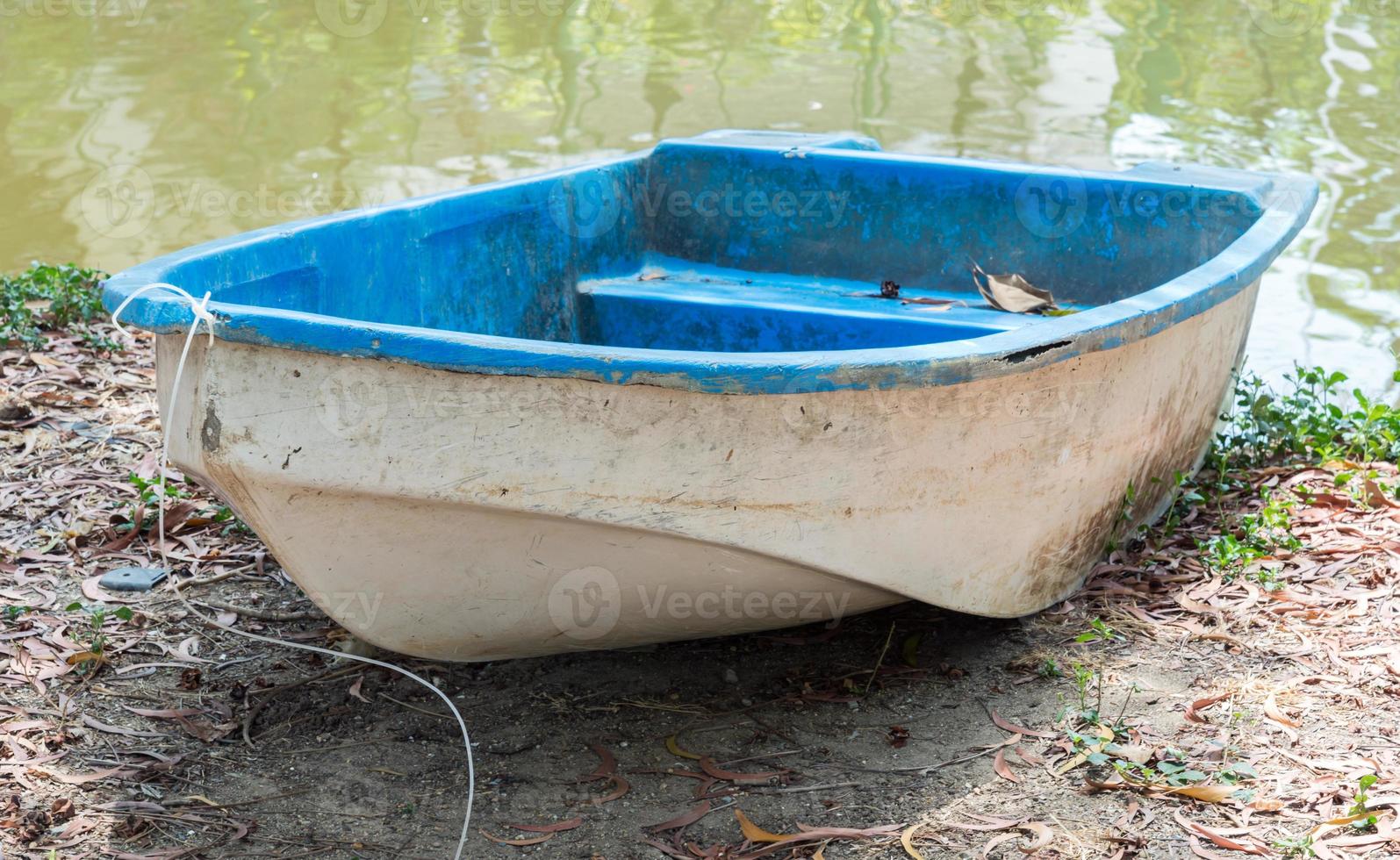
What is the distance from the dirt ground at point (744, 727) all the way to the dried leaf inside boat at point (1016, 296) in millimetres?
816

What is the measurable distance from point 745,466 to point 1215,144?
277 inches

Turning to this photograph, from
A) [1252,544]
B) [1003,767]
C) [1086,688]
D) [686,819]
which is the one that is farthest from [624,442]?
[1252,544]

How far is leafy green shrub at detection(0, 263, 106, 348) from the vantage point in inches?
192

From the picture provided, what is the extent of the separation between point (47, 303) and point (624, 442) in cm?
386

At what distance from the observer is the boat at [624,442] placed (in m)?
2.30

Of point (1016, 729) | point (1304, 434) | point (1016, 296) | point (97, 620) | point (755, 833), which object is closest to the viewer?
point (755, 833)

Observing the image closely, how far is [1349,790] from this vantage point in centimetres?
253

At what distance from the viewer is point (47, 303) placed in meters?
5.30

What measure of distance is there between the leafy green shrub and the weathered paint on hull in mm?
2776

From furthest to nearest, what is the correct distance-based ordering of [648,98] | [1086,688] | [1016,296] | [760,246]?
[648,98] → [760,246] → [1016,296] → [1086,688]

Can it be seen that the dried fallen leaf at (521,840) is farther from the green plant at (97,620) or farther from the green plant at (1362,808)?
the green plant at (1362,808)

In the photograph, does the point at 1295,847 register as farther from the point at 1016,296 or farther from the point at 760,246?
the point at 760,246

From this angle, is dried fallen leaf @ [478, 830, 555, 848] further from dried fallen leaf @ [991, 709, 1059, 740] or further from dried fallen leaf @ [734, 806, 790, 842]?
dried fallen leaf @ [991, 709, 1059, 740]

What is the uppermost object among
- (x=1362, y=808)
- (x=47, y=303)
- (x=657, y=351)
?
(x=657, y=351)
